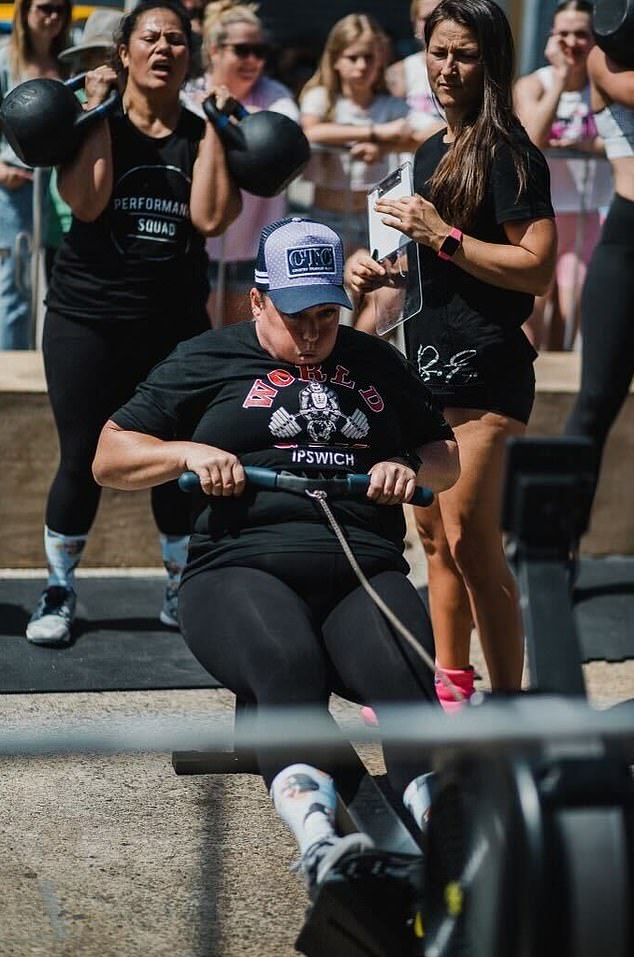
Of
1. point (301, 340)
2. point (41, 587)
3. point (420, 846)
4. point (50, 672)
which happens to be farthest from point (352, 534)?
point (41, 587)

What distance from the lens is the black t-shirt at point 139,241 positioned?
4.48m

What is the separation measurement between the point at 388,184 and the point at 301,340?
925 millimetres

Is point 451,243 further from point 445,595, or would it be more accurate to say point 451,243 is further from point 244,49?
point 244,49

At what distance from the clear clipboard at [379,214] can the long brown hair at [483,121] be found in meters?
0.12

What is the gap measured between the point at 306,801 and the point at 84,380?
7.20ft

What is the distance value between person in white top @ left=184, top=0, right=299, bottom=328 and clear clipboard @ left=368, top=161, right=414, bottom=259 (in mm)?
2047

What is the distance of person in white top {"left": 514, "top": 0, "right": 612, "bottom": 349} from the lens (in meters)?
6.41

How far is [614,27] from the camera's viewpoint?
4.52 meters

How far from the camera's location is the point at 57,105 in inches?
169

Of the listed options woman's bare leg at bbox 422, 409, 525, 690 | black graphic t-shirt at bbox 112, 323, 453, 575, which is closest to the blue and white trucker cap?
black graphic t-shirt at bbox 112, 323, 453, 575

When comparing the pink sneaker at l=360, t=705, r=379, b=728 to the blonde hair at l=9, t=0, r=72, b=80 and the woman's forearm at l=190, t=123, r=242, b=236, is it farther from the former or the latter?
the blonde hair at l=9, t=0, r=72, b=80

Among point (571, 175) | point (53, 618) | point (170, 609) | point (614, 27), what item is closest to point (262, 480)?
point (53, 618)

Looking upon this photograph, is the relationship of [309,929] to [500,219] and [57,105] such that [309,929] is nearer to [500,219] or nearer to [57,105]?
[500,219]

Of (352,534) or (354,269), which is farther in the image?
(354,269)
